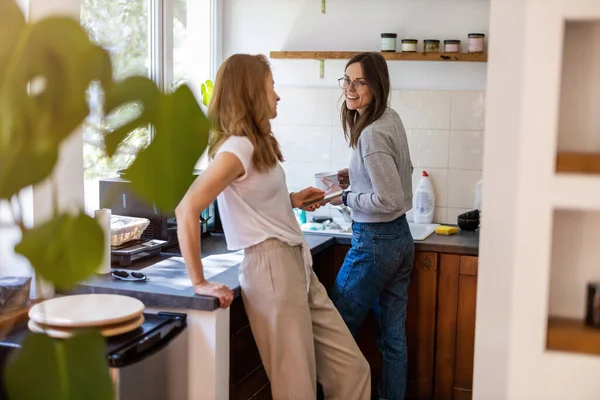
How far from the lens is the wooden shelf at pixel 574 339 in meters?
1.56

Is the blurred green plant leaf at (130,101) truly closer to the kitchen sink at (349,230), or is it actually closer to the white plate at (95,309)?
the white plate at (95,309)

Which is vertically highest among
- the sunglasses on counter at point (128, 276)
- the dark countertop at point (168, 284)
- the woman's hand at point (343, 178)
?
the woman's hand at point (343, 178)

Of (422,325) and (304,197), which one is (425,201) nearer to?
(422,325)

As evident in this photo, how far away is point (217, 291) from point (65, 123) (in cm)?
159

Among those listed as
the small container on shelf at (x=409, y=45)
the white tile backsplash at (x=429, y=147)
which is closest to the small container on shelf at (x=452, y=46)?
the small container on shelf at (x=409, y=45)

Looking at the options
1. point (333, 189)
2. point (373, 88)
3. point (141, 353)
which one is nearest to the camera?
point (141, 353)

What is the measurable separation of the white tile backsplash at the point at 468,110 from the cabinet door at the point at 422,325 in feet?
2.47

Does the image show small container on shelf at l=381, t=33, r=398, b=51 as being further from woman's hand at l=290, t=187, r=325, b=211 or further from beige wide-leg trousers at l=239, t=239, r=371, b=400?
beige wide-leg trousers at l=239, t=239, r=371, b=400

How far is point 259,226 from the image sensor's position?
7.77 feet

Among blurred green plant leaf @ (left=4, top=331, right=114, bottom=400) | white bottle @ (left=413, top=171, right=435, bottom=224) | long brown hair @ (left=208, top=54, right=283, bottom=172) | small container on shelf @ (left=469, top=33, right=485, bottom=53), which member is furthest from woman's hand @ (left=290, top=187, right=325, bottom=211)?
blurred green plant leaf @ (left=4, top=331, right=114, bottom=400)

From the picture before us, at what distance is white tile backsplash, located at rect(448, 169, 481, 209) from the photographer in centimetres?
364

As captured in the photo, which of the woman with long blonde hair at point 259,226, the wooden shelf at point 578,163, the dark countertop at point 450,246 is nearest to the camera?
the wooden shelf at point 578,163

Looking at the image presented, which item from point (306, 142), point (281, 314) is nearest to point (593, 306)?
point (281, 314)

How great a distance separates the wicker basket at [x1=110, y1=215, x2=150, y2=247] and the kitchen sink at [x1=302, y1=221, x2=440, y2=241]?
0.84 m
